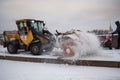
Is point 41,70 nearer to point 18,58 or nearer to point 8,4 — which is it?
point 18,58

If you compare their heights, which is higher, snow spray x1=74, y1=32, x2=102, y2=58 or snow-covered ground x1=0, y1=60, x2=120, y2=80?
snow spray x1=74, y1=32, x2=102, y2=58

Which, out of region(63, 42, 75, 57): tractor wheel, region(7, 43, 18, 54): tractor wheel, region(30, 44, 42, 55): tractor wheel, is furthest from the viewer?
region(7, 43, 18, 54): tractor wheel

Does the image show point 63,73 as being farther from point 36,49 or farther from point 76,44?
point 36,49

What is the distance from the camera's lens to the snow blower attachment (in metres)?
5.08

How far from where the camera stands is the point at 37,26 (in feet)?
22.9

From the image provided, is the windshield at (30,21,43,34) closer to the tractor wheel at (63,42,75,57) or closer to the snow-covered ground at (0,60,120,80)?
the tractor wheel at (63,42,75,57)

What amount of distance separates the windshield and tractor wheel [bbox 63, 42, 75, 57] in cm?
191

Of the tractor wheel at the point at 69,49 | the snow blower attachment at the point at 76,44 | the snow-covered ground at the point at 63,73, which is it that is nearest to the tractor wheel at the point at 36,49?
the snow blower attachment at the point at 76,44

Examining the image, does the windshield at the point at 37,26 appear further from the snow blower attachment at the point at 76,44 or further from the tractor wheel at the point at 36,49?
the snow blower attachment at the point at 76,44

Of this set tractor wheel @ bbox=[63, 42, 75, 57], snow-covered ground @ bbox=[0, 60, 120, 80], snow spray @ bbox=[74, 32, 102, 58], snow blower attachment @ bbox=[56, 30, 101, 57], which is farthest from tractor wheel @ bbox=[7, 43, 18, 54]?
snow-covered ground @ bbox=[0, 60, 120, 80]

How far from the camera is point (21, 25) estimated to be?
687cm

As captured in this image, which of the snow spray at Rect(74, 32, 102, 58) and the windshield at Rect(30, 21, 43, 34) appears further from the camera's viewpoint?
the windshield at Rect(30, 21, 43, 34)

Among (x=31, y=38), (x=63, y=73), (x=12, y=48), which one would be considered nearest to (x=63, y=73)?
(x=63, y=73)

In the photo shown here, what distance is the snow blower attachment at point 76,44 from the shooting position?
5082 mm
